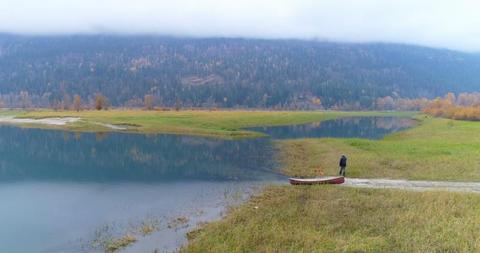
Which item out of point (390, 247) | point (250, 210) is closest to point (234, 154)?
point (250, 210)

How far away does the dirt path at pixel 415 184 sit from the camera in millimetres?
41875

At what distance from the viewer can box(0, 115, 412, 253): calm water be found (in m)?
31.4

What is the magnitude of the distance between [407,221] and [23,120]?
14581 centimetres

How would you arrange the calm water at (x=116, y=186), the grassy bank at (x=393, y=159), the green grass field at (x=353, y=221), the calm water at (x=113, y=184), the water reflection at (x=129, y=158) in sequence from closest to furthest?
the green grass field at (x=353, y=221), the calm water at (x=116, y=186), the calm water at (x=113, y=184), the grassy bank at (x=393, y=159), the water reflection at (x=129, y=158)

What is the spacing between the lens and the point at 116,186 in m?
48.7

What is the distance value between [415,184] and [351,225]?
17.9 meters

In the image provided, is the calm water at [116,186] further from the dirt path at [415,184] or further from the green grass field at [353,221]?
the dirt path at [415,184]

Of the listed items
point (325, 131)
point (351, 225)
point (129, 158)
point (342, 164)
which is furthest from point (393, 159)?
point (325, 131)

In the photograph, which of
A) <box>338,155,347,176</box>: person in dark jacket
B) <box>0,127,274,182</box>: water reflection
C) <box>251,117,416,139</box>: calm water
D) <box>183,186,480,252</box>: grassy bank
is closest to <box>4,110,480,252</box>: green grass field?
<box>183,186,480,252</box>: grassy bank

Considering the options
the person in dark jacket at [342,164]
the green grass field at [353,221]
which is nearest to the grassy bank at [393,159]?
the green grass field at [353,221]

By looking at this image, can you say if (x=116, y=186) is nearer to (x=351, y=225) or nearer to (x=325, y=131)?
(x=351, y=225)

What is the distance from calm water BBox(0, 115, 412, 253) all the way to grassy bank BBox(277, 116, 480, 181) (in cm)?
532

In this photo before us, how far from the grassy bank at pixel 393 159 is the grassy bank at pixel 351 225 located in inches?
510

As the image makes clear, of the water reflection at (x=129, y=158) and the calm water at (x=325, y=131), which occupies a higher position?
the water reflection at (x=129, y=158)
